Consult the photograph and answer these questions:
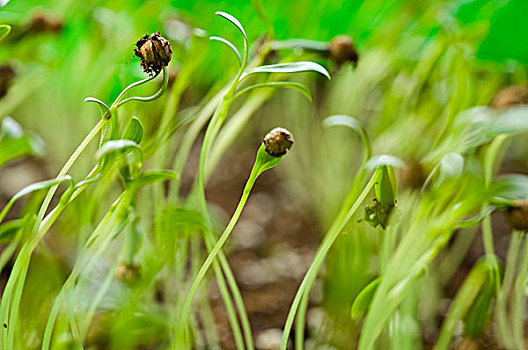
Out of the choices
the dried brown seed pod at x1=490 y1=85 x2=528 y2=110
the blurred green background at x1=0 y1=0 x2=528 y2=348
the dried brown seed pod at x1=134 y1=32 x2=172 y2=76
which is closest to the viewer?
the dried brown seed pod at x1=134 y1=32 x2=172 y2=76

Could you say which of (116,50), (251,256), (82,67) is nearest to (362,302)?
(251,256)

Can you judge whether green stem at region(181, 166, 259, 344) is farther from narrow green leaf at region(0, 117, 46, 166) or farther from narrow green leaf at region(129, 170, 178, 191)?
narrow green leaf at region(0, 117, 46, 166)

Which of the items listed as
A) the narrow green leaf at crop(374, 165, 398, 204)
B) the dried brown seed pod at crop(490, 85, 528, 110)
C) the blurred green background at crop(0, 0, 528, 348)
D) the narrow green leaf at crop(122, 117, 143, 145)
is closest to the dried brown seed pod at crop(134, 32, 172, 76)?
the narrow green leaf at crop(122, 117, 143, 145)

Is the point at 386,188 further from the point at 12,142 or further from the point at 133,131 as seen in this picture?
the point at 12,142

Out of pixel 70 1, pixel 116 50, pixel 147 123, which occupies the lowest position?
pixel 147 123

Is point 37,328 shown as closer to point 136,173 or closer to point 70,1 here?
point 136,173

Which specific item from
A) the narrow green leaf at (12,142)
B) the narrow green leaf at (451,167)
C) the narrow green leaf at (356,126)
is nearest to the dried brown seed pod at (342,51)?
the narrow green leaf at (356,126)
